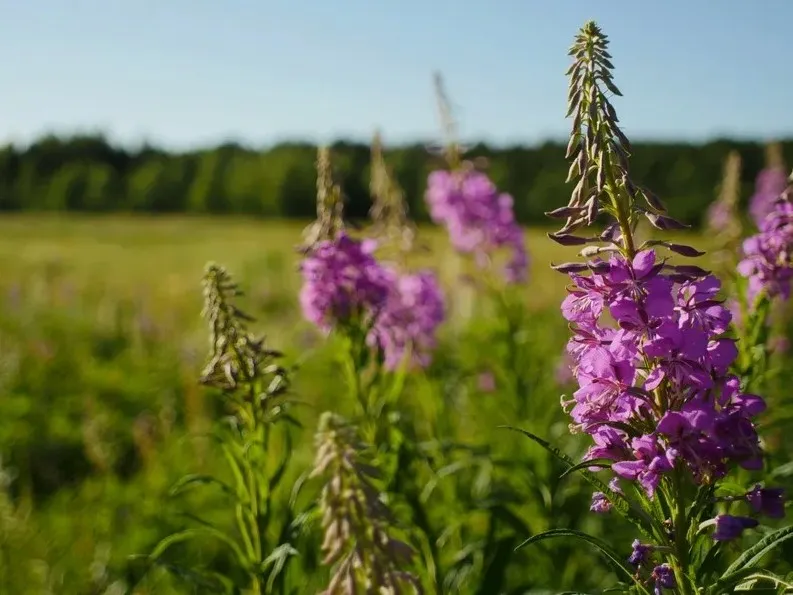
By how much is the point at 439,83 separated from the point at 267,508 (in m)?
3.28

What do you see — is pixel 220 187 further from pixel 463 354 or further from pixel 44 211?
pixel 463 354

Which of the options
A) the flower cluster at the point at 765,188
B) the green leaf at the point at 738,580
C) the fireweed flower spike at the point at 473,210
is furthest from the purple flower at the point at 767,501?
the flower cluster at the point at 765,188

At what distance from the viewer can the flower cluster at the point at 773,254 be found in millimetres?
2762

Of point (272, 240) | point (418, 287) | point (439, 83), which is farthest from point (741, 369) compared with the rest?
point (272, 240)

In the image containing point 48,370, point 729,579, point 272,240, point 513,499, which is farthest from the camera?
point 272,240

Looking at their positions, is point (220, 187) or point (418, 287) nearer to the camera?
point (418, 287)

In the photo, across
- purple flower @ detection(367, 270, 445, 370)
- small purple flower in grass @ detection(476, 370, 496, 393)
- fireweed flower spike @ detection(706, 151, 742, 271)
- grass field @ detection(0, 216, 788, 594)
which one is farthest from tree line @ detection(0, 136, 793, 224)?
fireweed flower spike @ detection(706, 151, 742, 271)

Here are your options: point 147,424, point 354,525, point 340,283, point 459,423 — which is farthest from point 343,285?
point 147,424

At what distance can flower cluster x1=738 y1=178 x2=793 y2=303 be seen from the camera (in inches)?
109

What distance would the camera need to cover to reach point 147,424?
675 centimetres

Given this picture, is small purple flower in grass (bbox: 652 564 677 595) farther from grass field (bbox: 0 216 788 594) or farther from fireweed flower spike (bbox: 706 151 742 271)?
fireweed flower spike (bbox: 706 151 742 271)

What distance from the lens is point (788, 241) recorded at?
277cm

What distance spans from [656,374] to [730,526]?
1.27 ft

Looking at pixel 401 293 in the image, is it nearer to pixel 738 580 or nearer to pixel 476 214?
pixel 476 214
